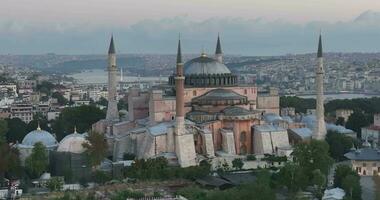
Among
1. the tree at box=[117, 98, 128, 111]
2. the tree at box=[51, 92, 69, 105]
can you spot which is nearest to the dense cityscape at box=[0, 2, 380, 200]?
the tree at box=[117, 98, 128, 111]

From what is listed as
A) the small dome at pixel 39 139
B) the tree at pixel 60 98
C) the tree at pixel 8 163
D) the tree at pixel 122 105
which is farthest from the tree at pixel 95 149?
the tree at pixel 60 98

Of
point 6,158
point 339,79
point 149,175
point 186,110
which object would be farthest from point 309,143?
point 339,79

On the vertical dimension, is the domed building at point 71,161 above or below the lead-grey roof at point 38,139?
below

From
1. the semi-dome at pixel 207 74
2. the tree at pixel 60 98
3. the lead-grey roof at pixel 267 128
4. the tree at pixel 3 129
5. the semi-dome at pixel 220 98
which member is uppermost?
the semi-dome at pixel 207 74

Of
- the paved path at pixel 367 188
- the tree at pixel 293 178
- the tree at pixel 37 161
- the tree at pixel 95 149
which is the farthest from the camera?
the tree at pixel 37 161

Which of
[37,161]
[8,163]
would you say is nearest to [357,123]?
[37,161]

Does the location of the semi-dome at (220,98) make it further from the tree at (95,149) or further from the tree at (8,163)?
the tree at (8,163)

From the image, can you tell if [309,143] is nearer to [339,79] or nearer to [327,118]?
[327,118]

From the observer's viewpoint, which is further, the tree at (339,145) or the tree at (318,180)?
the tree at (339,145)
